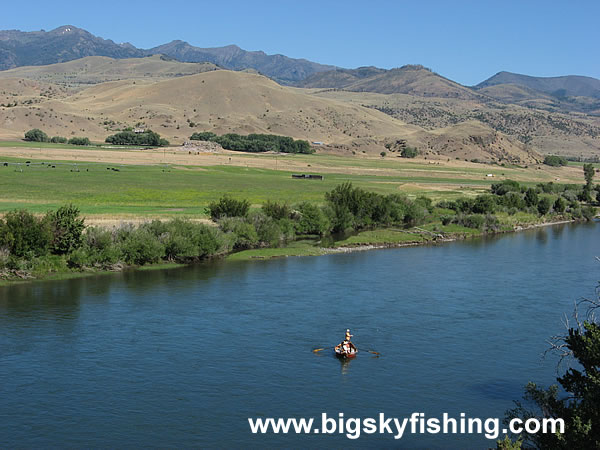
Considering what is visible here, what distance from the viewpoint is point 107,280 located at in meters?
41.7

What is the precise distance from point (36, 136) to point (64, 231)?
347ft

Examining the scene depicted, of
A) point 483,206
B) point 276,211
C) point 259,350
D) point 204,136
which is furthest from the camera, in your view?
point 204,136

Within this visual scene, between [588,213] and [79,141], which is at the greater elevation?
[79,141]

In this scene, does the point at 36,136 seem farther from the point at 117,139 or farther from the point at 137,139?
the point at 137,139

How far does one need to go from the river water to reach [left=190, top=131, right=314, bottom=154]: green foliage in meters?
100

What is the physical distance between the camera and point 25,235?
135ft

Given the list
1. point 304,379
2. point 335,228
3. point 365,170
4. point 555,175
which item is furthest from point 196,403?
point 555,175

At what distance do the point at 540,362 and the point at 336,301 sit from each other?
11598 mm

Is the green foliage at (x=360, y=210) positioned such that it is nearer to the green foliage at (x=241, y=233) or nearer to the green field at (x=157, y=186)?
the green field at (x=157, y=186)

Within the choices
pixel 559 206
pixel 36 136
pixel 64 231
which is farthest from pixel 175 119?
pixel 64 231

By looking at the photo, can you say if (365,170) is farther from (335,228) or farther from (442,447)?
(442,447)

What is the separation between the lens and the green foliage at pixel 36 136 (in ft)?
463

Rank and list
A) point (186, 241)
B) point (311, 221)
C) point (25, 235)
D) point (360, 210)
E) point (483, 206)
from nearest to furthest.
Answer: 1. point (25, 235)
2. point (186, 241)
3. point (311, 221)
4. point (360, 210)
5. point (483, 206)

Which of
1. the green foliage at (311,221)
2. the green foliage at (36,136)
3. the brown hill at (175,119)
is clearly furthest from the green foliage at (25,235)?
the brown hill at (175,119)
